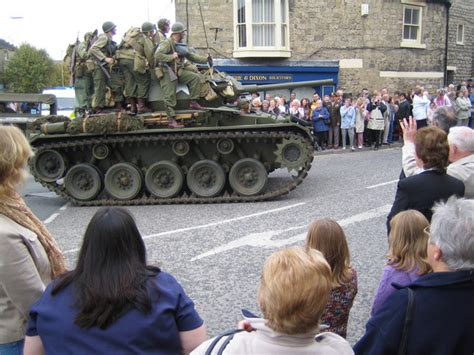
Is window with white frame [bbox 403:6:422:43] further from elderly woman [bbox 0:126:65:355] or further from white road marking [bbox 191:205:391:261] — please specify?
elderly woman [bbox 0:126:65:355]

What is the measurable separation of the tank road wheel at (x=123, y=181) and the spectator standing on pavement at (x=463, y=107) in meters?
11.8

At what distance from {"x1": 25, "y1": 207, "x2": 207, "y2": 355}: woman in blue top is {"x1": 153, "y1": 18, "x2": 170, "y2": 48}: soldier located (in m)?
8.58

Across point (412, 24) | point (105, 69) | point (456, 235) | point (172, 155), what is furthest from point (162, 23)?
point (412, 24)

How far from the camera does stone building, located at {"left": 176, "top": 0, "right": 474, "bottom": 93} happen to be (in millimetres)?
21594

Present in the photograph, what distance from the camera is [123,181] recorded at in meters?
10.6

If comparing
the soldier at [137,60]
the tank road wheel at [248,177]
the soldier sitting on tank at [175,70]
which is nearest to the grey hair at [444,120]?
the tank road wheel at [248,177]

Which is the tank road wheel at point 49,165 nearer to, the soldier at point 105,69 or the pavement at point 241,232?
the pavement at point 241,232

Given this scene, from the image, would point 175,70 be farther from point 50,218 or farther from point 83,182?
point 50,218

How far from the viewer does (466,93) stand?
18516 millimetres

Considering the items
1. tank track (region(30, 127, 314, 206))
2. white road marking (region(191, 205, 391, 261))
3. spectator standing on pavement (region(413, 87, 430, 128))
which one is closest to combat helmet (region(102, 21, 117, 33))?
tank track (region(30, 127, 314, 206))

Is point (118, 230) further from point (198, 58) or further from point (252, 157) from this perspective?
point (198, 58)

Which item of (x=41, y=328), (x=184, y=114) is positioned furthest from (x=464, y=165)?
(x=184, y=114)

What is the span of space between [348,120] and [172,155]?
295 inches

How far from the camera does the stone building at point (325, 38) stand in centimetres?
2159
